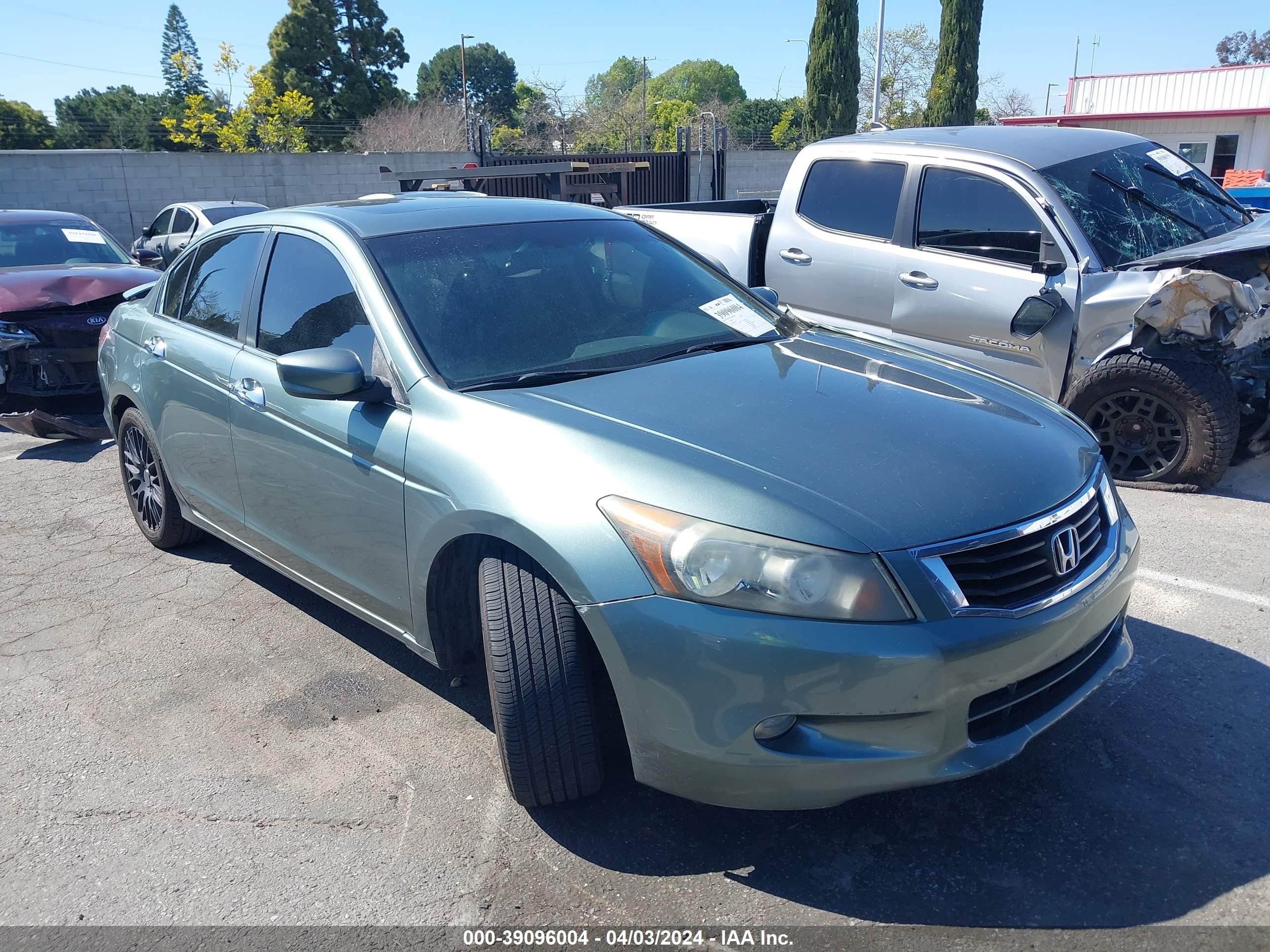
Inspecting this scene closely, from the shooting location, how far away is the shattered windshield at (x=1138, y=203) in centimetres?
548

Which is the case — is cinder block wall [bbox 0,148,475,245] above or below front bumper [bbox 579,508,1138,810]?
above

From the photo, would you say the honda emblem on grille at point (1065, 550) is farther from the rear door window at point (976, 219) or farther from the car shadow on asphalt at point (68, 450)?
the car shadow on asphalt at point (68, 450)

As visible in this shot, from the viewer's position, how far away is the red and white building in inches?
1192

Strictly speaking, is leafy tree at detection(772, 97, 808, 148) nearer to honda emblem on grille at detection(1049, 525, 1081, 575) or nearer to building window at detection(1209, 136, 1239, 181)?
building window at detection(1209, 136, 1239, 181)

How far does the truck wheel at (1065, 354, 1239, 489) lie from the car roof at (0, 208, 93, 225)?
8612mm

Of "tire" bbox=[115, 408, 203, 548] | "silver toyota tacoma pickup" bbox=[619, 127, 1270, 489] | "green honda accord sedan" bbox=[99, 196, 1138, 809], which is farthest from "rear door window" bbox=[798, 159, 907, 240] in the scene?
"tire" bbox=[115, 408, 203, 548]

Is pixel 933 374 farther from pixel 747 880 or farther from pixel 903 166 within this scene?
pixel 903 166

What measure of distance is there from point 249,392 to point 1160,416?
4.43 metres

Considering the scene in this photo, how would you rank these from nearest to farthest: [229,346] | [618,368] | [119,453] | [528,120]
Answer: [618,368] < [229,346] < [119,453] < [528,120]

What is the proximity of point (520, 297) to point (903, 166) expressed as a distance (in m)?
3.43

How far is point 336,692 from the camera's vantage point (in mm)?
3689

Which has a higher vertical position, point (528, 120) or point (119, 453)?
point (528, 120)

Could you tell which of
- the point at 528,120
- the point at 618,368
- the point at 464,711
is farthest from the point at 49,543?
the point at 528,120

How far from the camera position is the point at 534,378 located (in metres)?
3.15
